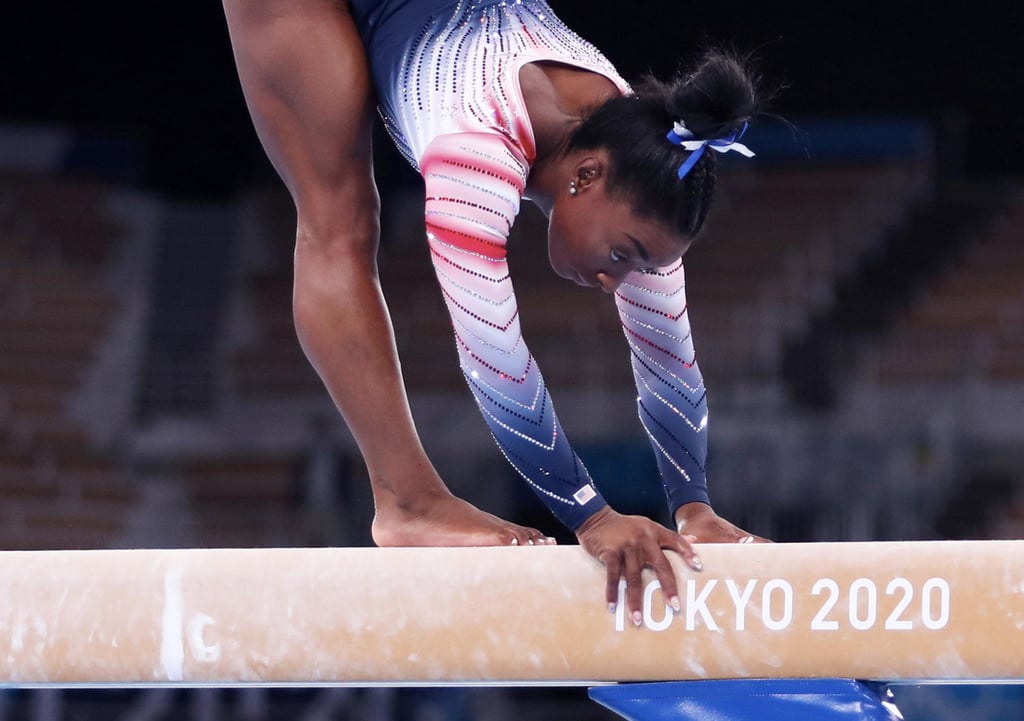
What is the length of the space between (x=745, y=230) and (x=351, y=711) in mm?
4833

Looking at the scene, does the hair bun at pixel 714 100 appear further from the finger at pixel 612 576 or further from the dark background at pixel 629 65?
the dark background at pixel 629 65

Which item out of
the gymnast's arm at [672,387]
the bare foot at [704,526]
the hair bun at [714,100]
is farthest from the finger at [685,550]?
the hair bun at [714,100]

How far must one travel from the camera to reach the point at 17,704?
5770mm

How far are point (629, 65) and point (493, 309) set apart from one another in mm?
6899

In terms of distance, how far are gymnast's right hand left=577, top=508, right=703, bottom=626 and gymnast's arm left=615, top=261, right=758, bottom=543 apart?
0.47 metres

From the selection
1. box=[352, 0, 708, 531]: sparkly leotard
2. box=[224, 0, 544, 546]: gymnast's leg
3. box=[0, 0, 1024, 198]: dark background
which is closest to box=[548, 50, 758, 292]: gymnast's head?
box=[352, 0, 708, 531]: sparkly leotard

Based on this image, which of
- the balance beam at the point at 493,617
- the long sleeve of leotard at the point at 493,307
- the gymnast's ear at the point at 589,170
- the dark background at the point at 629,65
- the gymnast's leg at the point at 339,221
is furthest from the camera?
the dark background at the point at 629,65

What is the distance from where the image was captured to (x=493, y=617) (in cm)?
210

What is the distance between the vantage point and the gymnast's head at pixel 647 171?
2.28 meters

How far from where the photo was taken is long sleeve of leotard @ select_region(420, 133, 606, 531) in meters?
2.22

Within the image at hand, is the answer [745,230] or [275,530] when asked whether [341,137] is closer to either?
[275,530]

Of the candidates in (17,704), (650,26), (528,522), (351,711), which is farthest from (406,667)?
(650,26)

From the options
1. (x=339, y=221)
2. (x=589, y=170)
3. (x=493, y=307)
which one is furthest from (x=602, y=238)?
(x=339, y=221)

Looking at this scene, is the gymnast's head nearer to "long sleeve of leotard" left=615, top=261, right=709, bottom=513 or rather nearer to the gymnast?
the gymnast
